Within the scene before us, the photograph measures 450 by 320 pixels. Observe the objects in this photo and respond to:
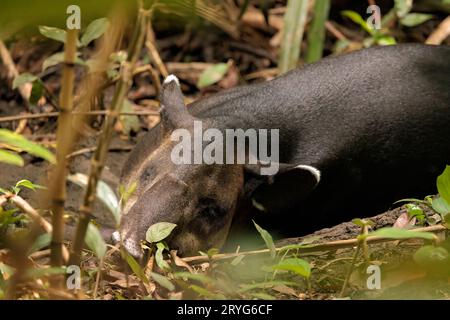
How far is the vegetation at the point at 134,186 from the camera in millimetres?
1607

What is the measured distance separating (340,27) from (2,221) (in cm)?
480

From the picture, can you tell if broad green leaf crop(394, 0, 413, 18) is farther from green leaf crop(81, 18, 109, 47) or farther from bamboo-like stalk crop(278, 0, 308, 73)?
green leaf crop(81, 18, 109, 47)

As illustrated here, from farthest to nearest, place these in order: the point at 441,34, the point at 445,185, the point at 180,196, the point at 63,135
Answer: the point at 441,34, the point at 180,196, the point at 445,185, the point at 63,135

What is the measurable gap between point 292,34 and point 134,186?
3557 mm

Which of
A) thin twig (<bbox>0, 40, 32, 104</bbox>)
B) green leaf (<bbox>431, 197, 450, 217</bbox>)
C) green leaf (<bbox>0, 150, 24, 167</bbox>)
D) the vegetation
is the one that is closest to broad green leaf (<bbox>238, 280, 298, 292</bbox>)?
the vegetation

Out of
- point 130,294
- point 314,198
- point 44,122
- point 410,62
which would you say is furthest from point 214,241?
point 44,122

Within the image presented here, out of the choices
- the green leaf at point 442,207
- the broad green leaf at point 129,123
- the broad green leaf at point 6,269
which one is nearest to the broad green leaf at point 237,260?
the green leaf at point 442,207

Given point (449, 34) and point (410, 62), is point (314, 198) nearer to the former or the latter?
point (410, 62)

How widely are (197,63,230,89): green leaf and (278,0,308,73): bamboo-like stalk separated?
0.51 metres

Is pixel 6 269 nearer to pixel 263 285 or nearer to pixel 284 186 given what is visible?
pixel 263 285

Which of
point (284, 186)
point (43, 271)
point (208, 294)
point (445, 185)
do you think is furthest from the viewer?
point (284, 186)

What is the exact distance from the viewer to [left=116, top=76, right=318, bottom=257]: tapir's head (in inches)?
129

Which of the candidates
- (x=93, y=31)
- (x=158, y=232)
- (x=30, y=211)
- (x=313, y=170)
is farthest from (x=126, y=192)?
(x=93, y=31)

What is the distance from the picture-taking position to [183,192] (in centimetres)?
343
